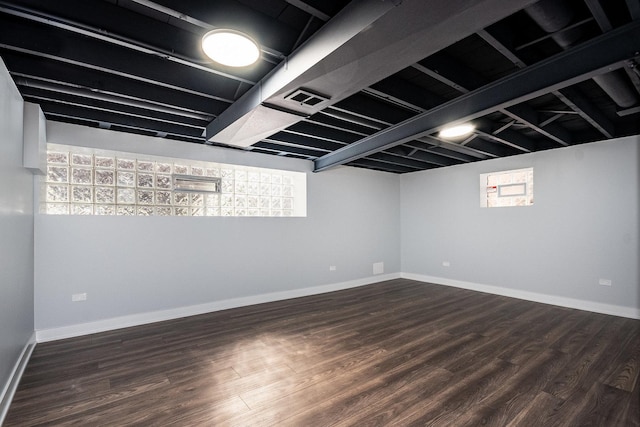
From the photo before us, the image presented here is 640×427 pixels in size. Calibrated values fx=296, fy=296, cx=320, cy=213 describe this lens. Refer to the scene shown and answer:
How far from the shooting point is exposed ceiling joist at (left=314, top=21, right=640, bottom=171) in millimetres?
1870

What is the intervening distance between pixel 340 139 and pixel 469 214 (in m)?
3.11

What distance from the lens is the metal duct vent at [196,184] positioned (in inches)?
167

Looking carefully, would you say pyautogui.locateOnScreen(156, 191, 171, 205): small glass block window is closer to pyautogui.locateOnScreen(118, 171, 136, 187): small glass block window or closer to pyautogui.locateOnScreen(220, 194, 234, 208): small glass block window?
pyautogui.locateOnScreen(118, 171, 136, 187): small glass block window

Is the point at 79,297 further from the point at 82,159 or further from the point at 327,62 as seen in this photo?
the point at 327,62

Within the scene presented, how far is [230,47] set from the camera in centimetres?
187

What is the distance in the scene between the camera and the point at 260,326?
12.0ft

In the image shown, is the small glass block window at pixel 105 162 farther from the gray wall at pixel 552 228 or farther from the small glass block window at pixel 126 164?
the gray wall at pixel 552 228

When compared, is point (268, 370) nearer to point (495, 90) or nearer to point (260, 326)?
point (260, 326)

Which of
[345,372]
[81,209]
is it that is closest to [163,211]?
[81,209]

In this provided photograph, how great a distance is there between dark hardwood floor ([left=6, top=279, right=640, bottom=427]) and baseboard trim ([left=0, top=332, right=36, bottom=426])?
56mm

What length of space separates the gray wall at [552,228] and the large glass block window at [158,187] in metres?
2.96

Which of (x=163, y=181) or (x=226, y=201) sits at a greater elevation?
(x=163, y=181)

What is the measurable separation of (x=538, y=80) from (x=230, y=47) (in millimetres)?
2263

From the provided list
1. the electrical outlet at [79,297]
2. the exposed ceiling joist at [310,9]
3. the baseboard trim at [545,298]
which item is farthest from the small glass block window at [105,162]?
the baseboard trim at [545,298]
